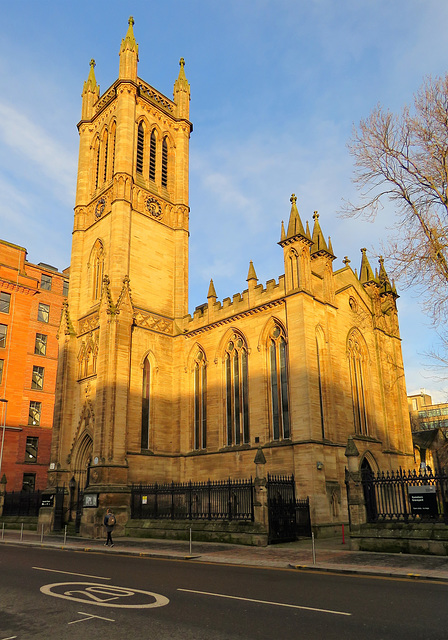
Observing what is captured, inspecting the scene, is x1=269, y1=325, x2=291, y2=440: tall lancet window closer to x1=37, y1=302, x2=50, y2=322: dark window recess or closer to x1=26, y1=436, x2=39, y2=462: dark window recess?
x1=26, y1=436, x2=39, y2=462: dark window recess

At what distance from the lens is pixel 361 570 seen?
12578mm

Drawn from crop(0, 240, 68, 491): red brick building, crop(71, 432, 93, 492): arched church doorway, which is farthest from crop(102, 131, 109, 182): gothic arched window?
crop(71, 432, 93, 492): arched church doorway

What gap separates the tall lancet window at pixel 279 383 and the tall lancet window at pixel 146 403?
806 centimetres

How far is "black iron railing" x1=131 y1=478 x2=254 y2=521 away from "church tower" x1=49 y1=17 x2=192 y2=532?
1.45 metres

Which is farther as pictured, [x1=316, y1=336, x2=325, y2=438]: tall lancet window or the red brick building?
the red brick building

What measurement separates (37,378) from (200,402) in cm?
1995

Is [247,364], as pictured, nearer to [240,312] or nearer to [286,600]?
[240,312]

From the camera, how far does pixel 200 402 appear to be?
102ft

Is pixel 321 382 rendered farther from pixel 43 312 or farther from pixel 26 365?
pixel 43 312

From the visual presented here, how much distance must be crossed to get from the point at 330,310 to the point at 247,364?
5587mm

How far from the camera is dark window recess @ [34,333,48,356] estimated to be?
148 feet

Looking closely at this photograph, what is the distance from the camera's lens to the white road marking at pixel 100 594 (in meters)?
8.45


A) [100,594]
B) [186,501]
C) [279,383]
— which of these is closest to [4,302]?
[186,501]

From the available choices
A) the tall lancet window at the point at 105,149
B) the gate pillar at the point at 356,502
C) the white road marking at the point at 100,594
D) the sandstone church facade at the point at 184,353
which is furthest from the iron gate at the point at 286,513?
the tall lancet window at the point at 105,149
